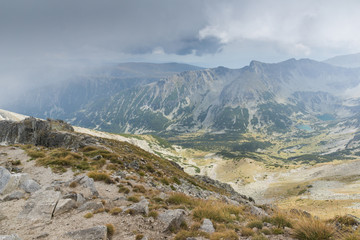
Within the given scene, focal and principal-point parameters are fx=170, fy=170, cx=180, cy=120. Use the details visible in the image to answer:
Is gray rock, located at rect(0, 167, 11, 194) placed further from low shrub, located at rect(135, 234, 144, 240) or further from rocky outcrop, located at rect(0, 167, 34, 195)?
low shrub, located at rect(135, 234, 144, 240)

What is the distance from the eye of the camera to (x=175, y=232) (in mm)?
8734

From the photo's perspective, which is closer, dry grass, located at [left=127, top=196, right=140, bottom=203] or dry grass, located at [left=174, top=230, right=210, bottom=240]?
dry grass, located at [left=174, top=230, right=210, bottom=240]

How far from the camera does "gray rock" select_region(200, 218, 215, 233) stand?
864cm

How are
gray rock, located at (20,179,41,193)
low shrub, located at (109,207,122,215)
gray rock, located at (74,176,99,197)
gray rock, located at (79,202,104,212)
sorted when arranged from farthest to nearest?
gray rock, located at (74,176,99,197), gray rock, located at (20,179,41,193), gray rock, located at (79,202,104,212), low shrub, located at (109,207,122,215)

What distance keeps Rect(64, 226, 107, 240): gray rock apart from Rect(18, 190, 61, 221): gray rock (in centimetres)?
324

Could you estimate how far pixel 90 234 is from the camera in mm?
7906

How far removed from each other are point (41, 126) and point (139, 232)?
5648cm

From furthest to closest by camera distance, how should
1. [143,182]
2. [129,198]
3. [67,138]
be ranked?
[67,138] → [143,182] → [129,198]

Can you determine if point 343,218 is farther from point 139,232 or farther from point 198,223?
point 139,232

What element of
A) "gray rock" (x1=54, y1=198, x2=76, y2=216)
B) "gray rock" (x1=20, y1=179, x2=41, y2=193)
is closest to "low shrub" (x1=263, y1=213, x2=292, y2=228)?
"gray rock" (x1=54, y1=198, x2=76, y2=216)

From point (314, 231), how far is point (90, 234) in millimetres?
9675

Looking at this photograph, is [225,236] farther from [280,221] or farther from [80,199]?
[80,199]

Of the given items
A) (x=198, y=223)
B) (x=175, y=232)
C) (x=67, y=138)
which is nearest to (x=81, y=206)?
(x=175, y=232)

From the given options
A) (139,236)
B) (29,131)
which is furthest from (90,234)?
(29,131)
